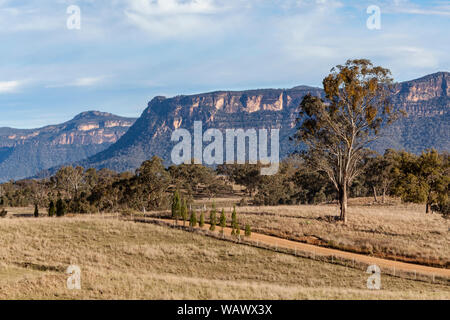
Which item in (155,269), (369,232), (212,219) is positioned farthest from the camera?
(212,219)

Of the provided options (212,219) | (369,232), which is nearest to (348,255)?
(369,232)

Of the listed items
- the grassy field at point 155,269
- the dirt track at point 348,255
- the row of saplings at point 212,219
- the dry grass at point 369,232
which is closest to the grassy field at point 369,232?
the dry grass at point 369,232

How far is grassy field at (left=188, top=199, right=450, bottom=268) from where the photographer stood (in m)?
32.9

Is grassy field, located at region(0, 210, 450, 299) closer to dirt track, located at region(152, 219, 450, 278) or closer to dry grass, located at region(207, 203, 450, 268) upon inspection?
dirt track, located at region(152, 219, 450, 278)

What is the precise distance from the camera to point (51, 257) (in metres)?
29.6

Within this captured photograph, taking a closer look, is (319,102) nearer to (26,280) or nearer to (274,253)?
(274,253)

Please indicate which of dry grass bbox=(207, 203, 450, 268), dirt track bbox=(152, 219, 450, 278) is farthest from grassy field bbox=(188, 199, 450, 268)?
dirt track bbox=(152, 219, 450, 278)

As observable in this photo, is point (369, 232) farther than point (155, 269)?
Yes

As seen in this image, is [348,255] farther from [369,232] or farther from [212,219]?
[212,219]

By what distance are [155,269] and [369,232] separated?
22213 millimetres

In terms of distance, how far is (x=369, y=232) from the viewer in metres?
40.3
